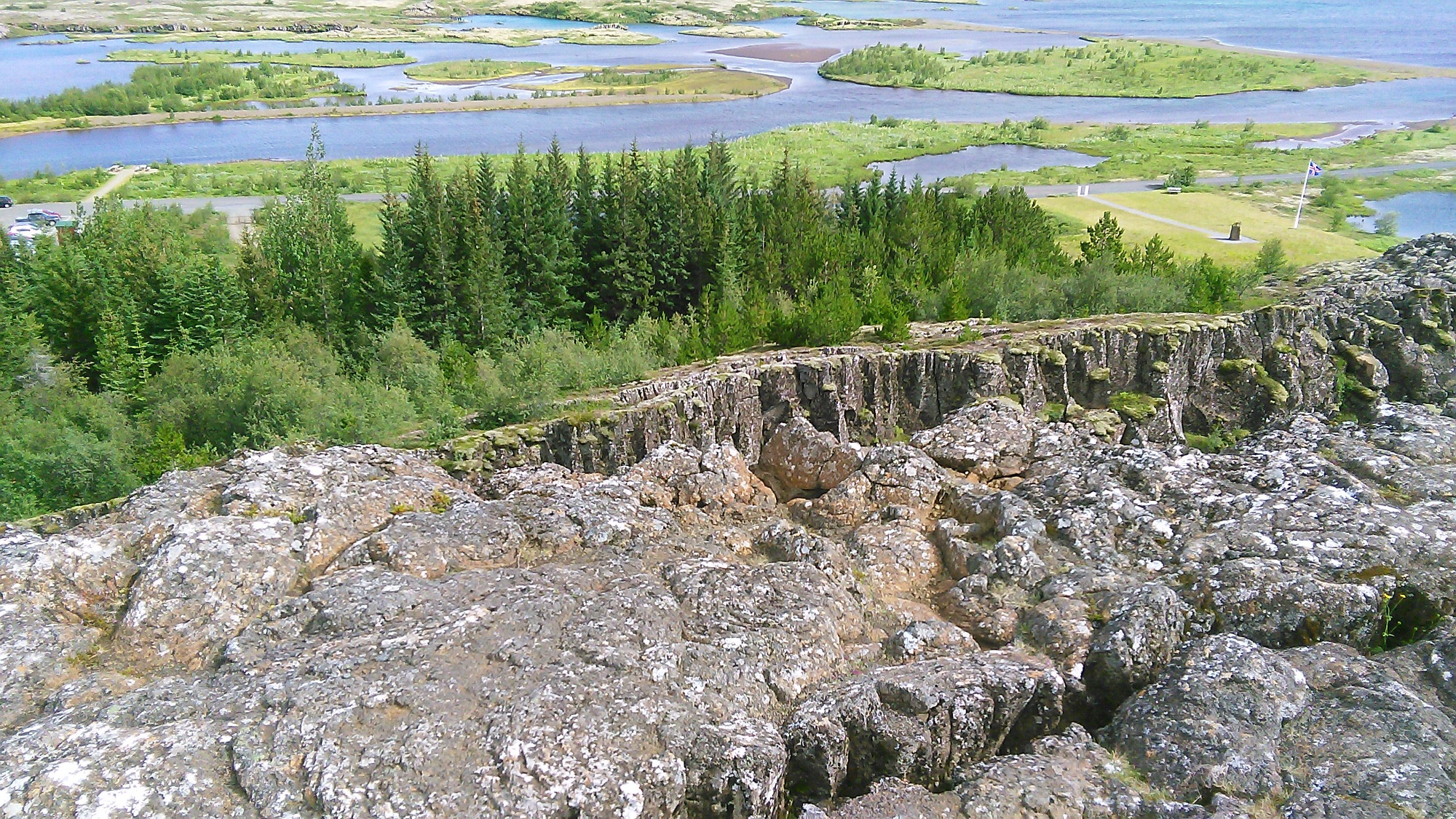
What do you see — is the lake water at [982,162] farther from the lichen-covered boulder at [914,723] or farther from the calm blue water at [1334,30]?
the calm blue water at [1334,30]

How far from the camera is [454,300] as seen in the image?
38.3m

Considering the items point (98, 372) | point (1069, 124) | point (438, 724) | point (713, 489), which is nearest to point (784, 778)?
point (438, 724)

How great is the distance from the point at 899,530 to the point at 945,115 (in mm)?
126985

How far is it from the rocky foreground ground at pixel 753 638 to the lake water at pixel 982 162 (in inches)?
3053

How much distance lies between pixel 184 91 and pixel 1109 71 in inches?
5816

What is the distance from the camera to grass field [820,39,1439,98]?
143 meters

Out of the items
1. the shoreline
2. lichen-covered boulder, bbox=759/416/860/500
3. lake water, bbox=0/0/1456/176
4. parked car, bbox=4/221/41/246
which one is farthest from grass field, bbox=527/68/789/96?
lichen-covered boulder, bbox=759/416/860/500

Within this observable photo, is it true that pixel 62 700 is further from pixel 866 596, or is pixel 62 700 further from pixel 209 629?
pixel 866 596

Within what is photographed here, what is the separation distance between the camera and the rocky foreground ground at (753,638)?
28.8ft

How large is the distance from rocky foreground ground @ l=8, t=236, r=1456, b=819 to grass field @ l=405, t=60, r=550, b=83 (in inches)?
5498

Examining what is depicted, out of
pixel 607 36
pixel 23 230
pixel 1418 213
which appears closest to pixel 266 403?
pixel 23 230

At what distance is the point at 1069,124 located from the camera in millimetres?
121500

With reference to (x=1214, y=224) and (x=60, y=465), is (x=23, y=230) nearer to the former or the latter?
(x=60, y=465)

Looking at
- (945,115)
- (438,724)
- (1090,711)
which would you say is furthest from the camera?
(945,115)
